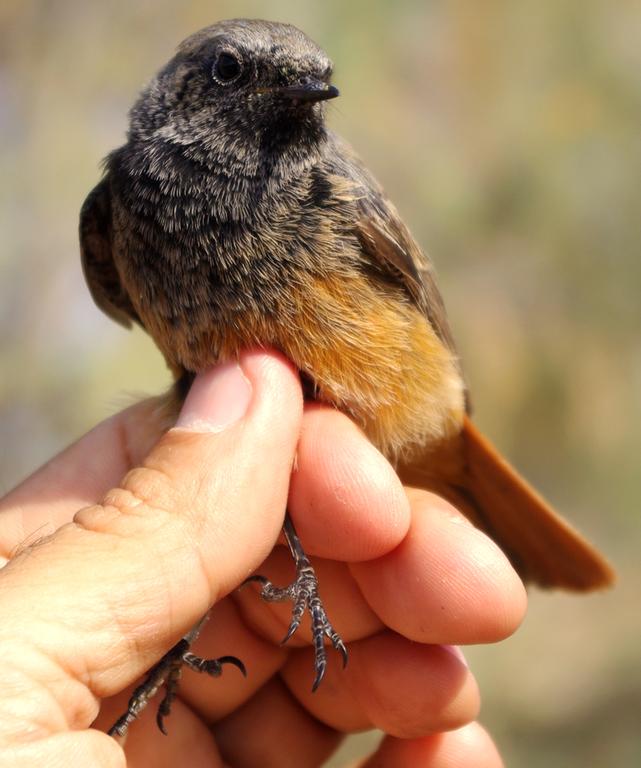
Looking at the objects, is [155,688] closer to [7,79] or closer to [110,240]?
[110,240]

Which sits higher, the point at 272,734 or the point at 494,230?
the point at 494,230

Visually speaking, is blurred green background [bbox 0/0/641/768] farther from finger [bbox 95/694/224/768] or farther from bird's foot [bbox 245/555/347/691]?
bird's foot [bbox 245/555/347/691]

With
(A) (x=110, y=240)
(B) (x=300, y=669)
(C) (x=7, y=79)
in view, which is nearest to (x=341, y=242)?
(A) (x=110, y=240)

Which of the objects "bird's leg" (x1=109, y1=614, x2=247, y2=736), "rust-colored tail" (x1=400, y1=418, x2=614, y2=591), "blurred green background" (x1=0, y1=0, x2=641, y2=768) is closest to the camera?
"bird's leg" (x1=109, y1=614, x2=247, y2=736)

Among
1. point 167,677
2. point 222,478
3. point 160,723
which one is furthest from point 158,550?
point 160,723

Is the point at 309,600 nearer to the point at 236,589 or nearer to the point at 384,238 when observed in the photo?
the point at 236,589

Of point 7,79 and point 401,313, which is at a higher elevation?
point 7,79

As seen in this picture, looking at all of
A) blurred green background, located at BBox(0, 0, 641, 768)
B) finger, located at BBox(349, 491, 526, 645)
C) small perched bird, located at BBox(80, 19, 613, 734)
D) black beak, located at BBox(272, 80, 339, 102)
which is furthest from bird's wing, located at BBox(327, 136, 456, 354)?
blurred green background, located at BBox(0, 0, 641, 768)
